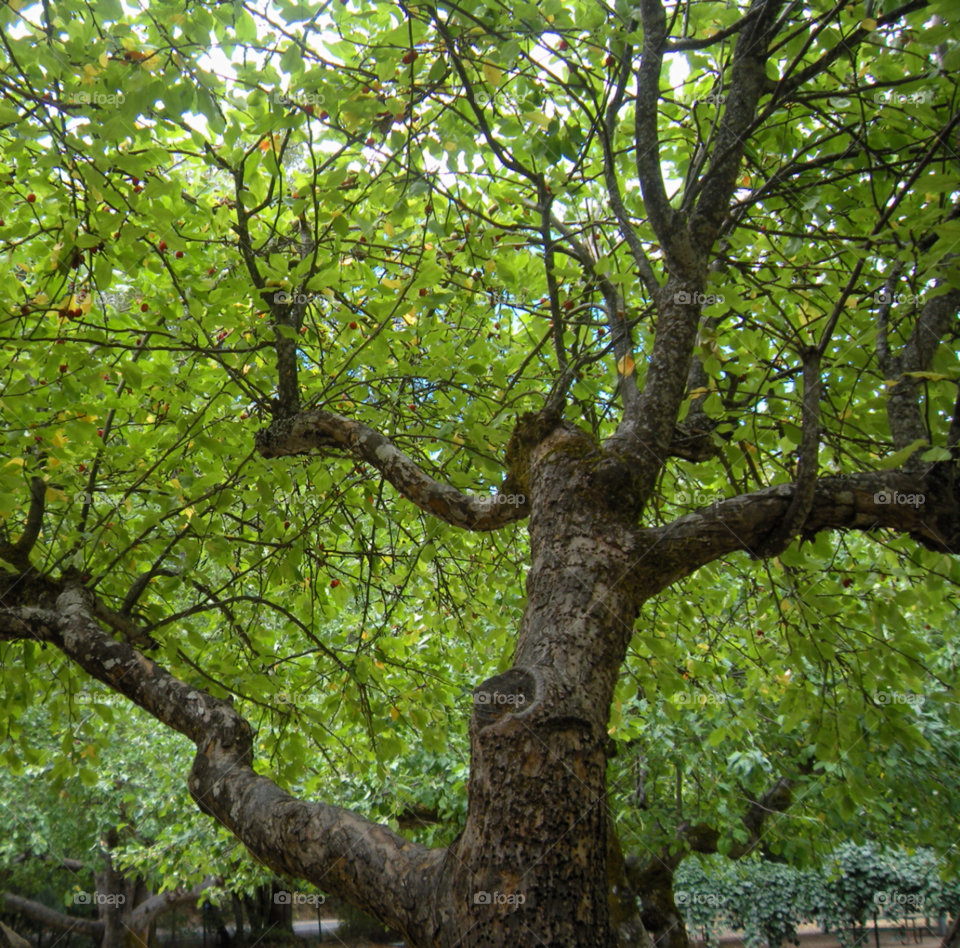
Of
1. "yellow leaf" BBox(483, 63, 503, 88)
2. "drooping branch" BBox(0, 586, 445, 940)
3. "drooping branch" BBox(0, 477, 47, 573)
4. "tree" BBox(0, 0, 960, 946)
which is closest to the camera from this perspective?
"drooping branch" BBox(0, 586, 445, 940)

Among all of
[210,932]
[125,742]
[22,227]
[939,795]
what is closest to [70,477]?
[22,227]

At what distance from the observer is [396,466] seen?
2396 mm

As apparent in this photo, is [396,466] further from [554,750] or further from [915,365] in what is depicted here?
[915,365]

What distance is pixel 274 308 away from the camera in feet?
9.82

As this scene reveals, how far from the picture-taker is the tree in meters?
1.56

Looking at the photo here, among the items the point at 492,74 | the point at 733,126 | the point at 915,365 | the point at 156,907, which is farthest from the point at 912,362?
the point at 156,907

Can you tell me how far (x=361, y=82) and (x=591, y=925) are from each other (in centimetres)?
260

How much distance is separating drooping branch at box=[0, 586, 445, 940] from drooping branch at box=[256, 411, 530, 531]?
89 centimetres

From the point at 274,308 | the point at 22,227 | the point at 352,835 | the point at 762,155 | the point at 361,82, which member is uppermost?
the point at 762,155

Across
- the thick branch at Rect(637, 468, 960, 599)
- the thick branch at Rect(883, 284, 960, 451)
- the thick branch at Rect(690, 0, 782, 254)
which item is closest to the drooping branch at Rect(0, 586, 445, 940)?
the thick branch at Rect(637, 468, 960, 599)

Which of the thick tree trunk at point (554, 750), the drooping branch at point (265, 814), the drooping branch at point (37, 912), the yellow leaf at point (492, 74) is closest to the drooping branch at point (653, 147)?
the yellow leaf at point (492, 74)

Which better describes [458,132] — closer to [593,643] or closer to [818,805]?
[593,643]

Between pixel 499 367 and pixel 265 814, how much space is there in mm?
2330

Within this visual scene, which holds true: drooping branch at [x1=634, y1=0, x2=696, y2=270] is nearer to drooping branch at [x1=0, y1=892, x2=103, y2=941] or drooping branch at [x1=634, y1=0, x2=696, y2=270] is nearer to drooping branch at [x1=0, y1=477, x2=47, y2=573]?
drooping branch at [x1=0, y1=477, x2=47, y2=573]
